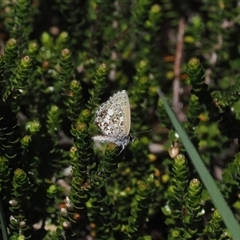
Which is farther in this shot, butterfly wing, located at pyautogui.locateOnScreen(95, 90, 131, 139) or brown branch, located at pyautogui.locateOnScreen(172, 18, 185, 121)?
brown branch, located at pyautogui.locateOnScreen(172, 18, 185, 121)

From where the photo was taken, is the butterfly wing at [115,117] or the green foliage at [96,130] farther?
Result: the butterfly wing at [115,117]

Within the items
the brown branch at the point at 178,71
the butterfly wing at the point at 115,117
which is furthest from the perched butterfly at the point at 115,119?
the brown branch at the point at 178,71

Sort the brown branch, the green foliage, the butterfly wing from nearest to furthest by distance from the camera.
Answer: the green foliage < the butterfly wing < the brown branch

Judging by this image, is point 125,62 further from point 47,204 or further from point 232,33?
point 47,204

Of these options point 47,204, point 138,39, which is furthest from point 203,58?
point 47,204

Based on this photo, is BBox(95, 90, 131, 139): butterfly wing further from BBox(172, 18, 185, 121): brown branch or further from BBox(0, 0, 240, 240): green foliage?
BBox(172, 18, 185, 121): brown branch

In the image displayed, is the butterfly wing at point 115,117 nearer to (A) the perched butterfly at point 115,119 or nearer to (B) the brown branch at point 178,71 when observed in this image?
(A) the perched butterfly at point 115,119

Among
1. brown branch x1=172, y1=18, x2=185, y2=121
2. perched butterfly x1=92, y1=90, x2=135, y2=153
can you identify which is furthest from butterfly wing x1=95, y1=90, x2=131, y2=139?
brown branch x1=172, y1=18, x2=185, y2=121
